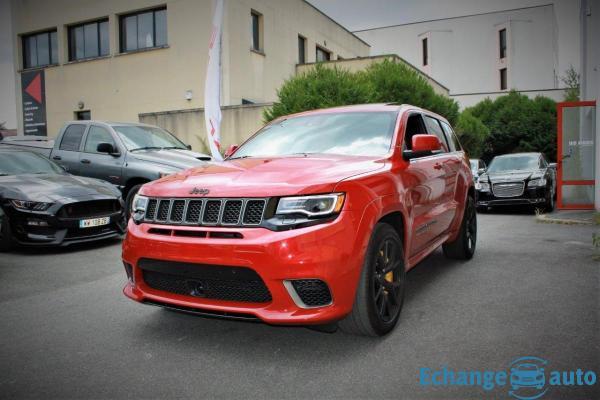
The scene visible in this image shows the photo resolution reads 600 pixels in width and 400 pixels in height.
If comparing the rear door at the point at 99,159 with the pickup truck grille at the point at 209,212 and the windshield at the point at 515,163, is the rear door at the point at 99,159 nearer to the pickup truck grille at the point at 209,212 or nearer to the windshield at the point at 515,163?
the pickup truck grille at the point at 209,212

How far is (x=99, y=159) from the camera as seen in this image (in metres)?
9.13

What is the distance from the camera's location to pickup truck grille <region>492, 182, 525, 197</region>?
1217 centimetres

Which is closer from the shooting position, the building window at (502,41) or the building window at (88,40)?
the building window at (88,40)

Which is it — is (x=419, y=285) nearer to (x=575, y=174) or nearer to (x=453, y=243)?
(x=453, y=243)

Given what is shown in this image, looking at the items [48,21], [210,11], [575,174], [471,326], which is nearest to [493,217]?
[575,174]

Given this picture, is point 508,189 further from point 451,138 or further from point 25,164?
point 25,164

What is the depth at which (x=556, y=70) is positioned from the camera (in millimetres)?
43656

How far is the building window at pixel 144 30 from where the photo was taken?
21956 mm

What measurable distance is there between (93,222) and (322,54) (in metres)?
23.9

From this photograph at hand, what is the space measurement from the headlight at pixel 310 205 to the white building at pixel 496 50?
4212cm

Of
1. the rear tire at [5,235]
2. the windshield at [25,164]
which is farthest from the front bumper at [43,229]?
the windshield at [25,164]

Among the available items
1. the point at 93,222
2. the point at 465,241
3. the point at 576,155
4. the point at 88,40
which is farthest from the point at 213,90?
the point at 88,40

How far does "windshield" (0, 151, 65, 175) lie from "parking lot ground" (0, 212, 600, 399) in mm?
3030

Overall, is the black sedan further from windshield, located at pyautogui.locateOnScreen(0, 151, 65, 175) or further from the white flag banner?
the white flag banner
